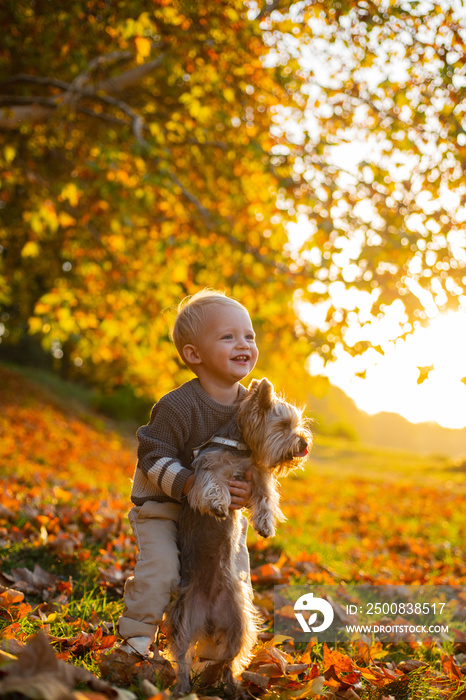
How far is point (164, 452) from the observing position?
2896 millimetres

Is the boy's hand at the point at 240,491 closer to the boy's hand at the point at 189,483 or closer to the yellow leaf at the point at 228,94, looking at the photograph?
the boy's hand at the point at 189,483

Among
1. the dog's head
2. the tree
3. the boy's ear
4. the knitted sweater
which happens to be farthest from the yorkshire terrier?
the tree

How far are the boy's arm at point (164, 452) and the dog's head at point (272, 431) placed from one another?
379 millimetres

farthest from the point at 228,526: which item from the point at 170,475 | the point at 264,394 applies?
the point at 264,394

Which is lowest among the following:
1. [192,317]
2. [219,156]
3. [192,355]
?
[192,355]

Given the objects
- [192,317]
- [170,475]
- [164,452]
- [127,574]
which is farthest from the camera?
[127,574]

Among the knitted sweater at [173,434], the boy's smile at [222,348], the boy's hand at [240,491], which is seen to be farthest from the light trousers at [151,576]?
the boy's smile at [222,348]

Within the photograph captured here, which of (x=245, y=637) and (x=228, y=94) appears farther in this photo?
(x=228, y=94)

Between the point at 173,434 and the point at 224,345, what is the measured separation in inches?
21.8

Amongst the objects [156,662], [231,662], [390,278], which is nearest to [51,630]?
[156,662]

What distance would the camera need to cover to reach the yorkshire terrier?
2.70 m

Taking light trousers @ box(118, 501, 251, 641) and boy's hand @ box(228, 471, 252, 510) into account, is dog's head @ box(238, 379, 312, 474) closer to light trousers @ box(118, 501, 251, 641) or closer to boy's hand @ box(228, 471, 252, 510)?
boy's hand @ box(228, 471, 252, 510)

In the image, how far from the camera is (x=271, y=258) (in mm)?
7684

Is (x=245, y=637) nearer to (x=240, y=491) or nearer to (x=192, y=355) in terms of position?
(x=240, y=491)
